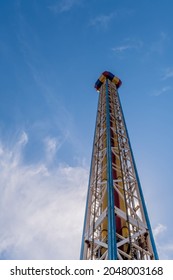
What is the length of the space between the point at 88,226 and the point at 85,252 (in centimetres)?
88

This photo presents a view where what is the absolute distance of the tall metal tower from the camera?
6801mm

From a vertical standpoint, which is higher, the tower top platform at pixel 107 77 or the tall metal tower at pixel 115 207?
the tower top platform at pixel 107 77

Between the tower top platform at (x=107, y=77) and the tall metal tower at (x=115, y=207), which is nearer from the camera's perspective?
the tall metal tower at (x=115, y=207)

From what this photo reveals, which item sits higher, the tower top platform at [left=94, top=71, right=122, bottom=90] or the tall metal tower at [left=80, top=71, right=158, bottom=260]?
the tower top platform at [left=94, top=71, right=122, bottom=90]

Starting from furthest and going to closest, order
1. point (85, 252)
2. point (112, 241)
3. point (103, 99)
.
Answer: point (103, 99), point (85, 252), point (112, 241)

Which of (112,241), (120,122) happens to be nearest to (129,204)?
(112,241)

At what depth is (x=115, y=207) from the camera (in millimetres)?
7457

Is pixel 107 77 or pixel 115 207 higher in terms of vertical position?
pixel 107 77

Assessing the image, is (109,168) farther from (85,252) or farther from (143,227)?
(85,252)

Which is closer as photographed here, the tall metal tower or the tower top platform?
the tall metal tower

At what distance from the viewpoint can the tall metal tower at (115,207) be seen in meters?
6.80

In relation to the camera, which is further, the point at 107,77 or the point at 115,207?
the point at 107,77

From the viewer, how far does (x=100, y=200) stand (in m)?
8.58
